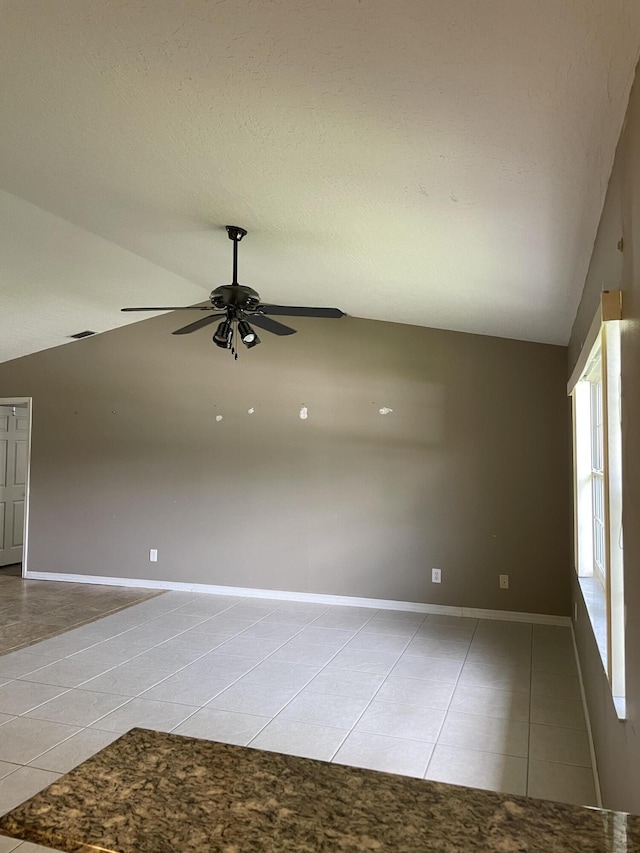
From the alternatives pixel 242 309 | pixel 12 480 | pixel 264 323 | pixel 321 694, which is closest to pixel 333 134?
pixel 242 309

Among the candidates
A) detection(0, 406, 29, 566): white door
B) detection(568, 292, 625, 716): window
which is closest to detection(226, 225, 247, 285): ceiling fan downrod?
detection(568, 292, 625, 716): window

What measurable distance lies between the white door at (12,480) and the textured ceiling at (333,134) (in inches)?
145

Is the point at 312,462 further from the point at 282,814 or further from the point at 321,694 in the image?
the point at 282,814

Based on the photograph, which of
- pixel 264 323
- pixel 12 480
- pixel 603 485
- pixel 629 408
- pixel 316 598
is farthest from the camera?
pixel 12 480

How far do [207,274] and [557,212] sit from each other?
10.5 ft

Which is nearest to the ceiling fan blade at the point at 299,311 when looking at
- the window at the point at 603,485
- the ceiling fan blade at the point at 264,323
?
the ceiling fan blade at the point at 264,323

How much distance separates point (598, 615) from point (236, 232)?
8.97ft

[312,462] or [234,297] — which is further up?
[234,297]

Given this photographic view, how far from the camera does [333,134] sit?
2215mm

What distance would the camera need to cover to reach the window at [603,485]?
1.81 meters

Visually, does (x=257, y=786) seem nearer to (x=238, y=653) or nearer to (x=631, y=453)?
(x=631, y=453)

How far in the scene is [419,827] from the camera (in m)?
0.68

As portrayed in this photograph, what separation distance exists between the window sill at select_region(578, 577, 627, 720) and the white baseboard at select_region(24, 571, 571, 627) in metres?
1.68

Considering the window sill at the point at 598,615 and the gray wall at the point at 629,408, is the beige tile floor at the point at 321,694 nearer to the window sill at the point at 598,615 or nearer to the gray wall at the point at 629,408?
the window sill at the point at 598,615
